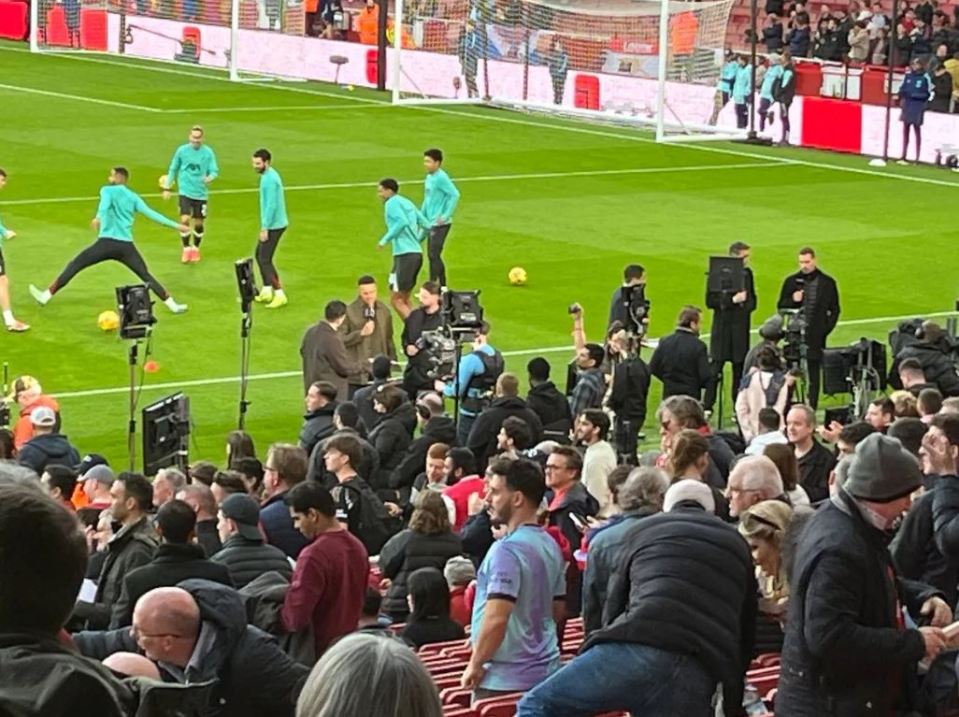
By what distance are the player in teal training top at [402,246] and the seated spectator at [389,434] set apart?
27.0 ft

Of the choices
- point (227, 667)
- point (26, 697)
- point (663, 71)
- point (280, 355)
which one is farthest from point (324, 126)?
point (26, 697)

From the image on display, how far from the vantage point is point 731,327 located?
21594 mm

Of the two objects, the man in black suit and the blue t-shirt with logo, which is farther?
the man in black suit

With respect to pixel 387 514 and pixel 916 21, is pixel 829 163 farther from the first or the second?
pixel 387 514

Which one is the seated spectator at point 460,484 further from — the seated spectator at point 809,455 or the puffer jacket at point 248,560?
the puffer jacket at point 248,560

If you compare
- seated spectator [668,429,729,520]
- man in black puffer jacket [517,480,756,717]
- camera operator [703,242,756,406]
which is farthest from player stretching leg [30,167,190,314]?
man in black puffer jacket [517,480,756,717]

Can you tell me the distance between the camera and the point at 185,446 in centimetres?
1639

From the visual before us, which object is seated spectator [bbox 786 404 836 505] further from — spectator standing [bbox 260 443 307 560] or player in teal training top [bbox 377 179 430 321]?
player in teal training top [bbox 377 179 430 321]

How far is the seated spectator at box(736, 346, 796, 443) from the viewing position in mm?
18516

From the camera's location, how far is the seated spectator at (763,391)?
1852cm

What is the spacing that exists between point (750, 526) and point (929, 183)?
2984 centimetres

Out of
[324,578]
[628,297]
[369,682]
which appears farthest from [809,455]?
[369,682]

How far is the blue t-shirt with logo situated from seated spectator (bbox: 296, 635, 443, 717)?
415 cm

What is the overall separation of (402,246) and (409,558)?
45.8 feet
